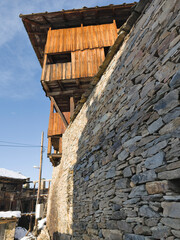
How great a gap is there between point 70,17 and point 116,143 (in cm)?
841

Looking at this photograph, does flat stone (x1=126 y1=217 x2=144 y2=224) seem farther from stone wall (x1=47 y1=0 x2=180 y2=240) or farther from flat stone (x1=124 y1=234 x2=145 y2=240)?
flat stone (x1=124 y1=234 x2=145 y2=240)

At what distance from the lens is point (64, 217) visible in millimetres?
5590

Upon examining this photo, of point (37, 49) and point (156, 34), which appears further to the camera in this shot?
point (37, 49)

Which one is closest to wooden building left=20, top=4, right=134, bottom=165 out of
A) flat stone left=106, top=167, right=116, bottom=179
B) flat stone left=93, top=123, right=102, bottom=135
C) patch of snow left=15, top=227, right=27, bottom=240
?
flat stone left=93, top=123, right=102, bottom=135

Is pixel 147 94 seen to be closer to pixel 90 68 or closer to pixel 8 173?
pixel 90 68

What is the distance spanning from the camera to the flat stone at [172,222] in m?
1.76

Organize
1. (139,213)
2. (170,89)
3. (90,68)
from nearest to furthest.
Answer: (170,89), (139,213), (90,68)

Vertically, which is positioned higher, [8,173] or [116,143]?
[8,173]

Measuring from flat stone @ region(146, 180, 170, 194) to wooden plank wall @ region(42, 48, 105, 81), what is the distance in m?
6.13

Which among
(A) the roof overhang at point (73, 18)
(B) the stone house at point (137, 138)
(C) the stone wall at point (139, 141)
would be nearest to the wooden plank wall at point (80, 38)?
(A) the roof overhang at point (73, 18)

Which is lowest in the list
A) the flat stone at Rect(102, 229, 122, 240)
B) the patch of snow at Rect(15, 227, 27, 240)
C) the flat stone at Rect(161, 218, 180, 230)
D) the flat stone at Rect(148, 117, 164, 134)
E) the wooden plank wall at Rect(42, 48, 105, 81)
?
the patch of snow at Rect(15, 227, 27, 240)

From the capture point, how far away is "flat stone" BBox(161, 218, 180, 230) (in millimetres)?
1759

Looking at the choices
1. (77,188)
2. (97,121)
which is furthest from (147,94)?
(77,188)

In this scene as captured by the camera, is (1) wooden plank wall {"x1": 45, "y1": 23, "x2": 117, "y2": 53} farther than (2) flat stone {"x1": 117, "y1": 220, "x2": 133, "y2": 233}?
Yes
